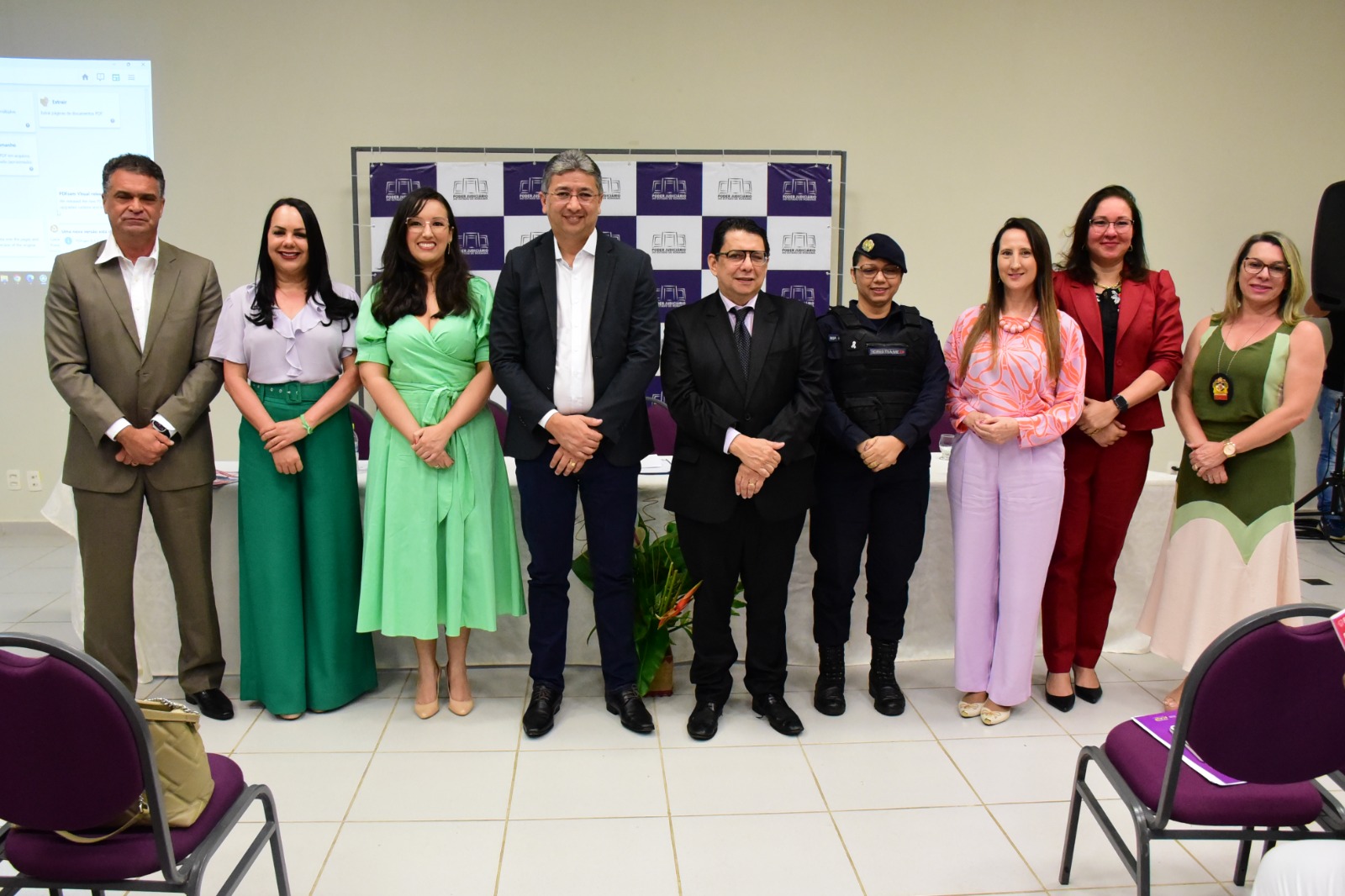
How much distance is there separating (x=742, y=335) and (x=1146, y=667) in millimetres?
1928

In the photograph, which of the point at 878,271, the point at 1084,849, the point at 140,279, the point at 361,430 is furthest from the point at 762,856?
the point at 361,430

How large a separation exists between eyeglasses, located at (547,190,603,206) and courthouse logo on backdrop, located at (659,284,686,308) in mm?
2324

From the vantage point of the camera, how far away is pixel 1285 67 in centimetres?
503

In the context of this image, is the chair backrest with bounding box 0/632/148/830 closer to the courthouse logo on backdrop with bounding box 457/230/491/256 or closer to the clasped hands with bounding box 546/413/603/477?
the clasped hands with bounding box 546/413/603/477

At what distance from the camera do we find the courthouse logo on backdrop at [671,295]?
192 inches

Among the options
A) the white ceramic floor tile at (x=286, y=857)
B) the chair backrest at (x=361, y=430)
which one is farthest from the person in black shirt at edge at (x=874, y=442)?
the chair backrest at (x=361, y=430)

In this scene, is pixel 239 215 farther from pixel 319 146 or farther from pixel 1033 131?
pixel 1033 131

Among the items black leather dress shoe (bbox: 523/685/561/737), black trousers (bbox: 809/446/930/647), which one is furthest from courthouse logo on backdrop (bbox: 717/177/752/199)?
black leather dress shoe (bbox: 523/685/561/737)

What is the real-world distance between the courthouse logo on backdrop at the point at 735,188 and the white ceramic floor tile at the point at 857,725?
2828mm

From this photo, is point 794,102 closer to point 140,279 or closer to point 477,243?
point 477,243

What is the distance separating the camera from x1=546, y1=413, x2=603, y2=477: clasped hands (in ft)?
8.20

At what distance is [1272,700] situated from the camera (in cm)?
144

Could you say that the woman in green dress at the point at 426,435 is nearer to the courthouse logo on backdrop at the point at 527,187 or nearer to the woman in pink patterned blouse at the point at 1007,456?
the woman in pink patterned blouse at the point at 1007,456

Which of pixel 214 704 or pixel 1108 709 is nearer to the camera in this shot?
pixel 214 704
